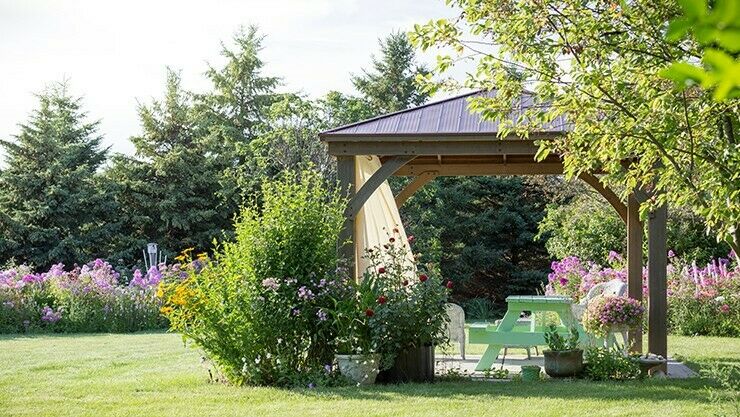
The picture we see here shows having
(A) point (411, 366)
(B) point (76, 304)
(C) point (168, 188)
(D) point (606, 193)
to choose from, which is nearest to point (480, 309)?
(C) point (168, 188)

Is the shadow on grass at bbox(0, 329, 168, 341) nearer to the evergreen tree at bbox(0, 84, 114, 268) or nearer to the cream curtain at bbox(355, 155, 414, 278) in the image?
the cream curtain at bbox(355, 155, 414, 278)

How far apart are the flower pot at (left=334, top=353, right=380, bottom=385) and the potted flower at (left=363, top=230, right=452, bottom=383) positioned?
0.39ft

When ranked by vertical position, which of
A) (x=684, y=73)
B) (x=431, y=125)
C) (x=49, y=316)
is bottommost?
(x=49, y=316)

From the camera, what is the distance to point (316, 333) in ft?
25.1

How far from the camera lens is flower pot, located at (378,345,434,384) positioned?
7.60 m

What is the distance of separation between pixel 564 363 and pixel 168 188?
1522 cm

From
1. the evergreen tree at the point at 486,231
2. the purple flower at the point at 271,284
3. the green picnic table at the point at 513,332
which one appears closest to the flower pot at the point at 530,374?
the green picnic table at the point at 513,332

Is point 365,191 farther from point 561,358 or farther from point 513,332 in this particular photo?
point 561,358

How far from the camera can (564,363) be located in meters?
7.75

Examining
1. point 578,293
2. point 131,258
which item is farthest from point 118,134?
point 578,293

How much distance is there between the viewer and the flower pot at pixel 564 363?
7.72 metres

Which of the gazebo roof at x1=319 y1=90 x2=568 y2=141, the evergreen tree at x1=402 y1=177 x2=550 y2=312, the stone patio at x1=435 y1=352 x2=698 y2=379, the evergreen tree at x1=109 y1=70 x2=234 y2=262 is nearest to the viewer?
the stone patio at x1=435 y1=352 x2=698 y2=379

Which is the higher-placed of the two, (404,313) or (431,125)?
(431,125)

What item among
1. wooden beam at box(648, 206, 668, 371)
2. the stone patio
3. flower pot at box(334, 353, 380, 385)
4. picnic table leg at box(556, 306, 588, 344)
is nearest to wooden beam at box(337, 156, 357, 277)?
flower pot at box(334, 353, 380, 385)
